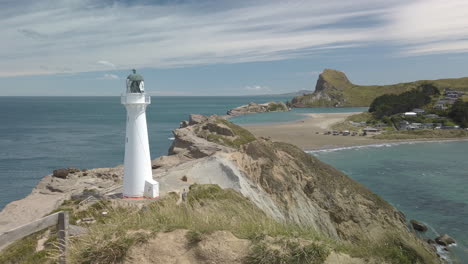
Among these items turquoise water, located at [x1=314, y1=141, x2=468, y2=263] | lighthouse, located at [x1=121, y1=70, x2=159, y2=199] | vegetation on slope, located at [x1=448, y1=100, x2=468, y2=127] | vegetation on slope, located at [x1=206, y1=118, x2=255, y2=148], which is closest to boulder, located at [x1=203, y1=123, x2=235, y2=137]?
vegetation on slope, located at [x1=206, y1=118, x2=255, y2=148]

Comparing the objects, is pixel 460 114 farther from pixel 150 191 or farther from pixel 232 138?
pixel 150 191

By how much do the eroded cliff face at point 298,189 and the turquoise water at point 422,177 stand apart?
652cm

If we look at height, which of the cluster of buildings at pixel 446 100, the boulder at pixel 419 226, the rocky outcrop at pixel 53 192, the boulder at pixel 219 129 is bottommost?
the boulder at pixel 419 226

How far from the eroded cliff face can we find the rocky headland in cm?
8

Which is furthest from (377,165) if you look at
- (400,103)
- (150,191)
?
(400,103)

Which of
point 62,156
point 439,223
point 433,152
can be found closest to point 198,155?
point 439,223

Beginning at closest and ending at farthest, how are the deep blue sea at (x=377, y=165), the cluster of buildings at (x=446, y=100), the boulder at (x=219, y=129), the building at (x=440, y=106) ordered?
the deep blue sea at (x=377, y=165), the boulder at (x=219, y=129), the building at (x=440, y=106), the cluster of buildings at (x=446, y=100)

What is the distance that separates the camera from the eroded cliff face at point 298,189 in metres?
21.9

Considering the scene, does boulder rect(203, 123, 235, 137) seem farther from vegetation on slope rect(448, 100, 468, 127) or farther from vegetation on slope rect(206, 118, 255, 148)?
vegetation on slope rect(448, 100, 468, 127)

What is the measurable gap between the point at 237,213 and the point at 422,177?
42.5 m

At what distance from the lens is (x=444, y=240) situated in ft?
83.8

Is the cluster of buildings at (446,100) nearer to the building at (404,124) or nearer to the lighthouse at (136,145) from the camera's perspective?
the building at (404,124)

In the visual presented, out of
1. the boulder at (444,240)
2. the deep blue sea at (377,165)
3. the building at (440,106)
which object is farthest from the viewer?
the building at (440,106)

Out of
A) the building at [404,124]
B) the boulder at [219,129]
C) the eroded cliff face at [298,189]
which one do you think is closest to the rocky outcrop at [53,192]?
the eroded cliff face at [298,189]
